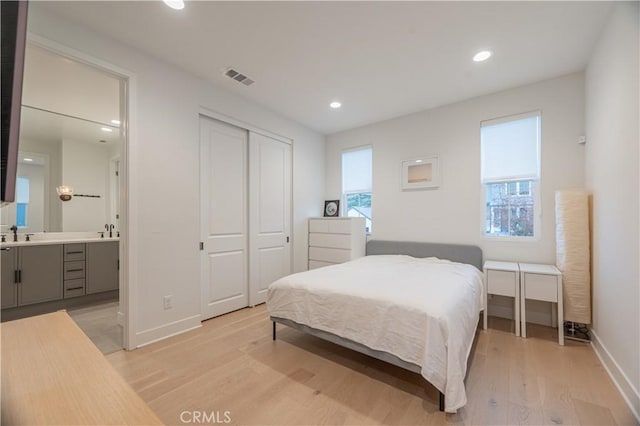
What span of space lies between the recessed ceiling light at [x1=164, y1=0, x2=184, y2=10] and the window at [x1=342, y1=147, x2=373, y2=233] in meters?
3.12

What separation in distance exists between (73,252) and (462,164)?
538 cm

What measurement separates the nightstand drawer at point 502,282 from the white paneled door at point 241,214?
2.67 m

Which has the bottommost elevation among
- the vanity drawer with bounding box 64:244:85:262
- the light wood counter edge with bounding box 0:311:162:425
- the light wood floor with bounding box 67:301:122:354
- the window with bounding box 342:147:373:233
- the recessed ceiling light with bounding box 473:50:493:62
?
the light wood floor with bounding box 67:301:122:354

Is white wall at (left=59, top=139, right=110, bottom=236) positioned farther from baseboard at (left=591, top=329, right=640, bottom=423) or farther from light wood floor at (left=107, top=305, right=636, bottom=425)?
baseboard at (left=591, top=329, right=640, bottom=423)

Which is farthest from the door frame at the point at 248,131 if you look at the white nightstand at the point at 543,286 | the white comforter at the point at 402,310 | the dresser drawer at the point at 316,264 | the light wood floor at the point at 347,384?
the white nightstand at the point at 543,286

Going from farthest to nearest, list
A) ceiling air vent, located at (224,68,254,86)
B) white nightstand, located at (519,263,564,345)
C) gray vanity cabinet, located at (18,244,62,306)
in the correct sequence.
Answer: gray vanity cabinet, located at (18,244,62,306), ceiling air vent, located at (224,68,254,86), white nightstand, located at (519,263,564,345)

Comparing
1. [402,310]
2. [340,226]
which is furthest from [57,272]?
[402,310]

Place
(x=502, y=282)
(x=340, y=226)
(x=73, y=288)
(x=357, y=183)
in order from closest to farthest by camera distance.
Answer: (x=502, y=282), (x=73, y=288), (x=340, y=226), (x=357, y=183)

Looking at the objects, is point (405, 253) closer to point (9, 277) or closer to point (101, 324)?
point (101, 324)

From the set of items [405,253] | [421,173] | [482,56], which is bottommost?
[405,253]

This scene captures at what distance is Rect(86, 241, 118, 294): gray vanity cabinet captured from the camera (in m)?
3.81

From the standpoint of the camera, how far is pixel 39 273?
11.1ft

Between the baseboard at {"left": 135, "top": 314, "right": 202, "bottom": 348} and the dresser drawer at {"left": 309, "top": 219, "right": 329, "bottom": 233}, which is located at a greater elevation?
the dresser drawer at {"left": 309, "top": 219, "right": 329, "bottom": 233}

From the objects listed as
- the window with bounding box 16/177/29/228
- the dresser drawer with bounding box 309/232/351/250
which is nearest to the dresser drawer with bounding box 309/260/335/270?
the dresser drawer with bounding box 309/232/351/250
